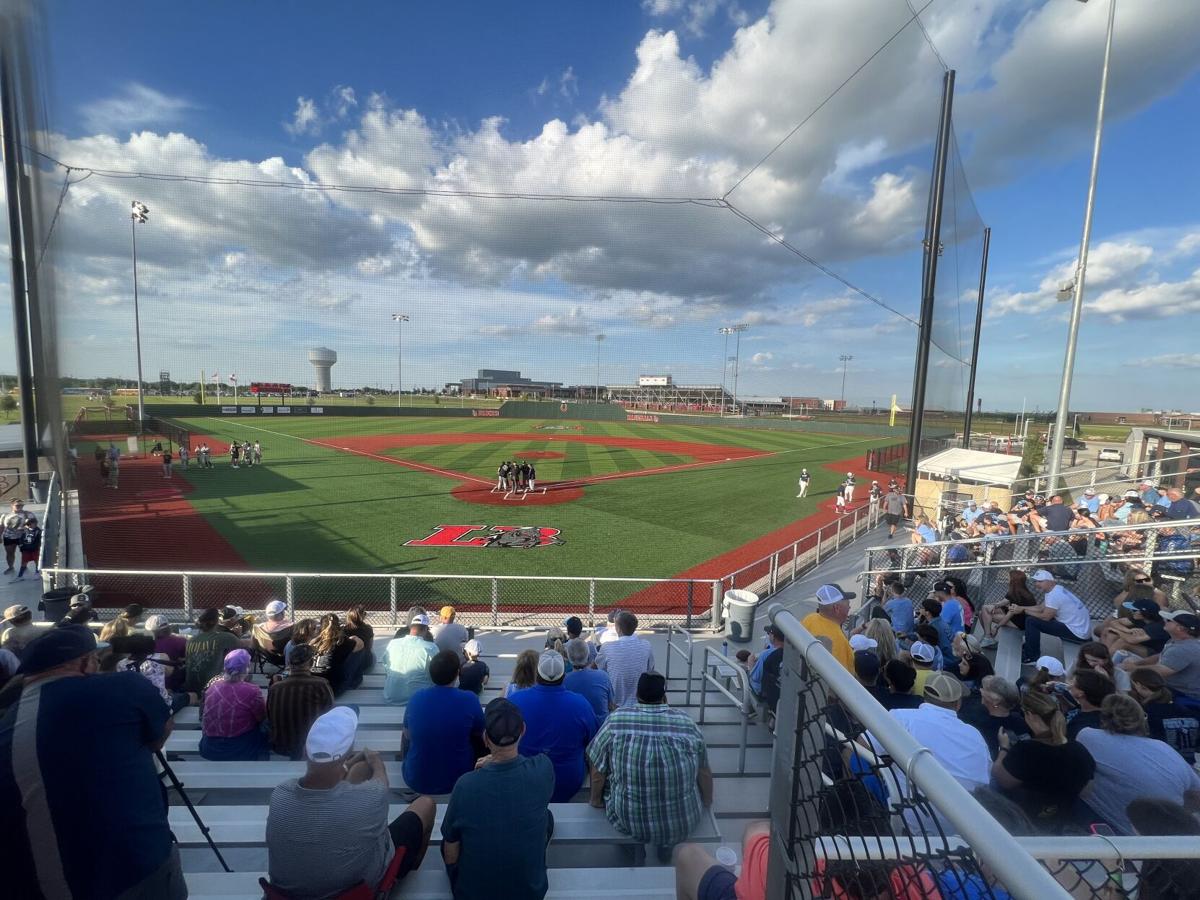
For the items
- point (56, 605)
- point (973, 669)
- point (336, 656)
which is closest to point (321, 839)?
point (336, 656)

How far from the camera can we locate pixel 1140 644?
185 inches

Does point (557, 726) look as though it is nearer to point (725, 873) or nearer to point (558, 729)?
point (558, 729)

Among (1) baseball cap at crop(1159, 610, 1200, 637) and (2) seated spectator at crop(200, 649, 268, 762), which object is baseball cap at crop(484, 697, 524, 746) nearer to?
(2) seated spectator at crop(200, 649, 268, 762)

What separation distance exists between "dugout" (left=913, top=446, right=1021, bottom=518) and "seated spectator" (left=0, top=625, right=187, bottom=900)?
665 inches

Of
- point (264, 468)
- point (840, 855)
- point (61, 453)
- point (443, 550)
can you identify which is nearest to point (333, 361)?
point (264, 468)

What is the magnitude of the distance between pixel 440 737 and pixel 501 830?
103 cm

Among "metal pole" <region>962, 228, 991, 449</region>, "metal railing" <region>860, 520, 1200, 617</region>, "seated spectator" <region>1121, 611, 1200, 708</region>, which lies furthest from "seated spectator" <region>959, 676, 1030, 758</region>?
"metal pole" <region>962, 228, 991, 449</region>

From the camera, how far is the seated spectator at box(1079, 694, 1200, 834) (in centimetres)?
270

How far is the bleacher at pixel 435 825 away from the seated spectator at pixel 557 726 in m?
0.21

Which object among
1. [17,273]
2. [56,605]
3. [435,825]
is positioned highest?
[17,273]

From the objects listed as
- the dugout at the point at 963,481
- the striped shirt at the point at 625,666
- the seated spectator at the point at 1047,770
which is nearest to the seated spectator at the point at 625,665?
the striped shirt at the point at 625,666

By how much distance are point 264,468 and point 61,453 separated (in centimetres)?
1187

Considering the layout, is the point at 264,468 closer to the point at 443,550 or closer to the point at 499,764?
the point at 443,550

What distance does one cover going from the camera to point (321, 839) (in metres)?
2.09
